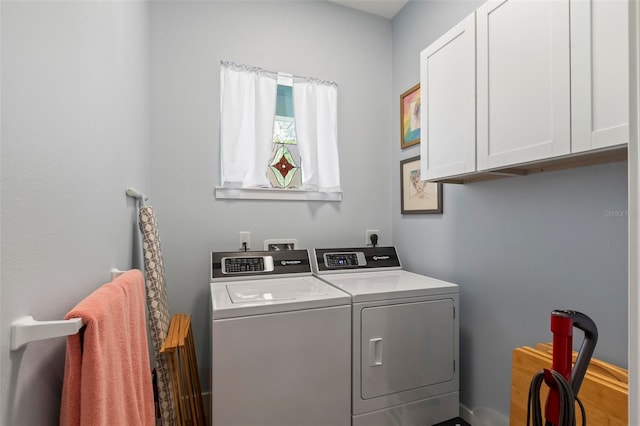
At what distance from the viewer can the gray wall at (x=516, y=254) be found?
1250 mm

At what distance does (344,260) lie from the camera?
2.26m

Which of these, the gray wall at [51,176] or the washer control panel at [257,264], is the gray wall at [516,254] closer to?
the washer control panel at [257,264]

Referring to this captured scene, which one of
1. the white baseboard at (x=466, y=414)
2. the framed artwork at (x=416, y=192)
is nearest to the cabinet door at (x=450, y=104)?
the framed artwork at (x=416, y=192)

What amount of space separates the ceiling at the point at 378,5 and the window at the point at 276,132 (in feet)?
2.23

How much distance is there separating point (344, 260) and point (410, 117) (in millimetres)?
1221

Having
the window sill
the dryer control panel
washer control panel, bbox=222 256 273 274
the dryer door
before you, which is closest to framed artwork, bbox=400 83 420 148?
the window sill

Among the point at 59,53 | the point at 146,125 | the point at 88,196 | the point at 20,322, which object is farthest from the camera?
the point at 146,125

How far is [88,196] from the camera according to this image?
31.4 inches

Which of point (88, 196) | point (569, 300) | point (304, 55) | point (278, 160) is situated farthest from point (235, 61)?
point (569, 300)

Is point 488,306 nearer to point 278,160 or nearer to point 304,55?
point 278,160

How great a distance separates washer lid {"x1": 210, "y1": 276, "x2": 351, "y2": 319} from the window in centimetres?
72

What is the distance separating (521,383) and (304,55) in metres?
2.46

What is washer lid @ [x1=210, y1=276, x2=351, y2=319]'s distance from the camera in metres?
1.39

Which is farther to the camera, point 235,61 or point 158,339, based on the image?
point 235,61
